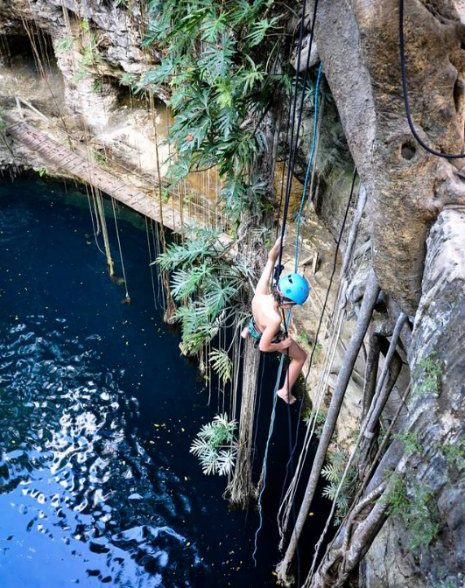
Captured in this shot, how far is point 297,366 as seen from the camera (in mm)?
3990

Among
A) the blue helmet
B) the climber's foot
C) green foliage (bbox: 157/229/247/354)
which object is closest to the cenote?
the climber's foot

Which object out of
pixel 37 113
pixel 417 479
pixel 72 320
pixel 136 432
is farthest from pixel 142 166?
pixel 417 479

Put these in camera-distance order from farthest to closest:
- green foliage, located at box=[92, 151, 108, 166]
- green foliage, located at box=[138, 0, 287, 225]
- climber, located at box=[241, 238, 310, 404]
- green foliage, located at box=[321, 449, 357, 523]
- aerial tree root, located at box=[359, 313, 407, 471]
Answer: green foliage, located at box=[92, 151, 108, 166]
green foliage, located at box=[321, 449, 357, 523]
climber, located at box=[241, 238, 310, 404]
green foliage, located at box=[138, 0, 287, 225]
aerial tree root, located at box=[359, 313, 407, 471]

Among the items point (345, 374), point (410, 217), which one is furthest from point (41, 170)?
point (410, 217)

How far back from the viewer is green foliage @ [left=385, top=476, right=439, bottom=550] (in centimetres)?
176

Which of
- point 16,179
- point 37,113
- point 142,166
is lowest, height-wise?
point 142,166

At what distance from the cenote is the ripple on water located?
0.04 ft

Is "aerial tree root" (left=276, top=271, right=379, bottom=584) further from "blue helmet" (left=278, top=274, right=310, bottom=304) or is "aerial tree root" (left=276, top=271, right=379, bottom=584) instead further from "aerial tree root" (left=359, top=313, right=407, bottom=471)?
"blue helmet" (left=278, top=274, right=310, bottom=304)

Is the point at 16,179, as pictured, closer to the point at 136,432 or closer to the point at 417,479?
the point at 136,432

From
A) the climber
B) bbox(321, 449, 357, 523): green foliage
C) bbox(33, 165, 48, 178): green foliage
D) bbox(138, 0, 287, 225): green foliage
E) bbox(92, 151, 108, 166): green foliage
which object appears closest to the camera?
bbox(138, 0, 287, 225): green foliage

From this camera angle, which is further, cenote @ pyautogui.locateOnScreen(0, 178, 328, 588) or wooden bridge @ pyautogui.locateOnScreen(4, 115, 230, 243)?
wooden bridge @ pyautogui.locateOnScreen(4, 115, 230, 243)

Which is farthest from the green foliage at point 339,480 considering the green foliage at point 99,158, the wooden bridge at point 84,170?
the green foliage at point 99,158

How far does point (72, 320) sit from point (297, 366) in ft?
13.5

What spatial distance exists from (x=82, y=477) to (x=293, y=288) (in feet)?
11.6
